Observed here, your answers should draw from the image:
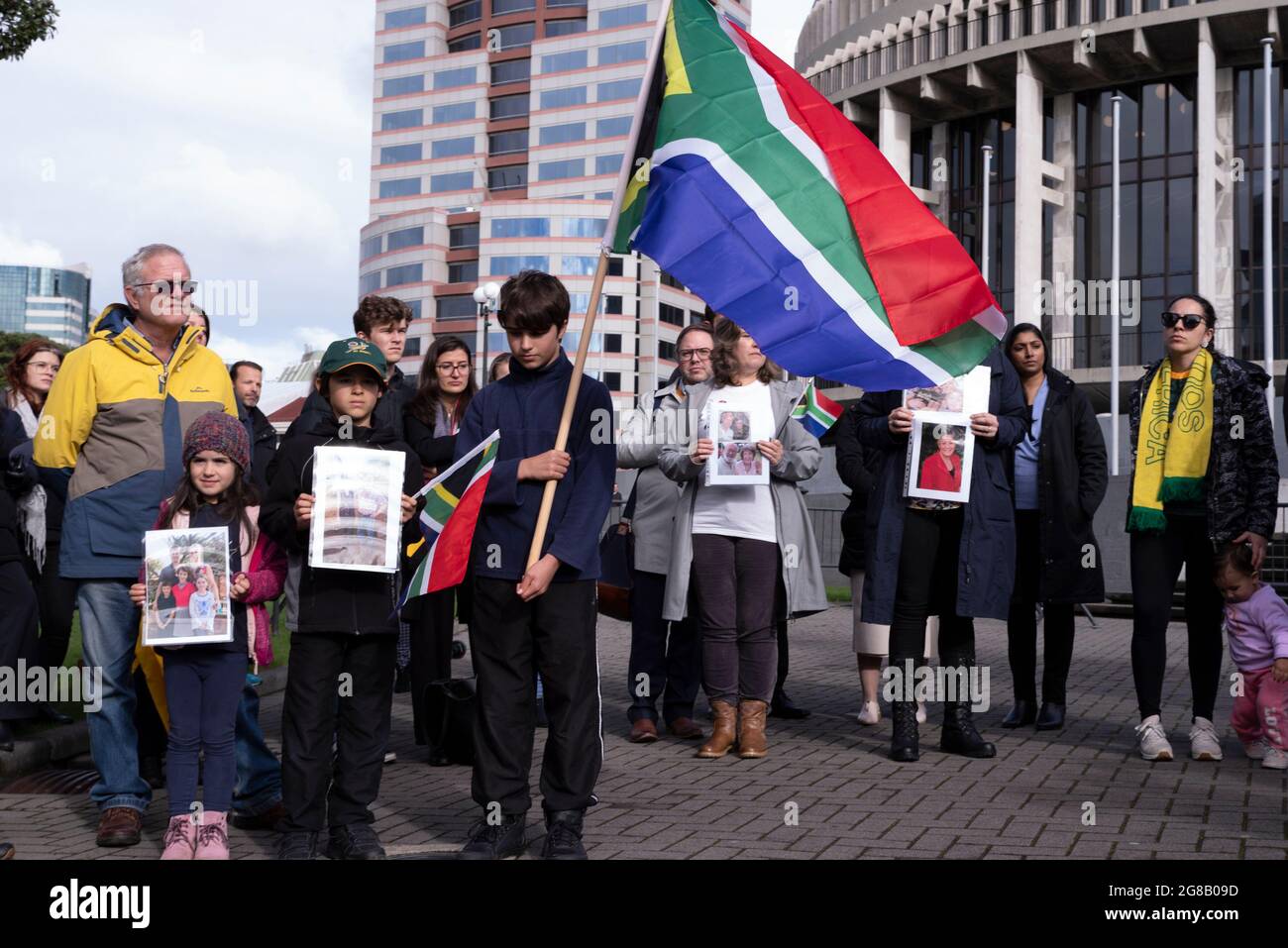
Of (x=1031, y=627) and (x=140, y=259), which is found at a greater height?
(x=140, y=259)

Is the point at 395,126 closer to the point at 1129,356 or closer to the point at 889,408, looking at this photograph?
the point at 1129,356

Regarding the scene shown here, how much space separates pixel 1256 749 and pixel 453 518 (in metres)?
4.70

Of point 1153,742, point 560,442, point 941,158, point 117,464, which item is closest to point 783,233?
point 560,442

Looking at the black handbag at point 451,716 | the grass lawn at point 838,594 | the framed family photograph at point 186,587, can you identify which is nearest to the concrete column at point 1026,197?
the grass lawn at point 838,594

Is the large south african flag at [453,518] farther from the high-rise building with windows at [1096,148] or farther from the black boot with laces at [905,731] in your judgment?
the high-rise building with windows at [1096,148]

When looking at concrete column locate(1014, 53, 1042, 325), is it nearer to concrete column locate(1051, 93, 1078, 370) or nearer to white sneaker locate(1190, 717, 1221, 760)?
concrete column locate(1051, 93, 1078, 370)

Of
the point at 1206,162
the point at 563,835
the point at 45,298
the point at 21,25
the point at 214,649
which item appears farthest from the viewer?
the point at 45,298

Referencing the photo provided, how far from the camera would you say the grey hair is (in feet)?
20.3

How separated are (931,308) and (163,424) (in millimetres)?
3313

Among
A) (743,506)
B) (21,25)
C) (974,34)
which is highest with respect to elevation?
(974,34)

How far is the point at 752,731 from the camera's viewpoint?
775 cm

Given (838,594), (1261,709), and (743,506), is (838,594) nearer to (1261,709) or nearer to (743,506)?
(743,506)

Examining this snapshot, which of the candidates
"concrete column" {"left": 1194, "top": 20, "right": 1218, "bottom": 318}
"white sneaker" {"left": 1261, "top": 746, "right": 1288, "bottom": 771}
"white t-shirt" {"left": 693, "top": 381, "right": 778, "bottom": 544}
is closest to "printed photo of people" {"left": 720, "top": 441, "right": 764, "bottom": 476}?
"white t-shirt" {"left": 693, "top": 381, "right": 778, "bottom": 544}

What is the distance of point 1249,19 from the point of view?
139 feet
